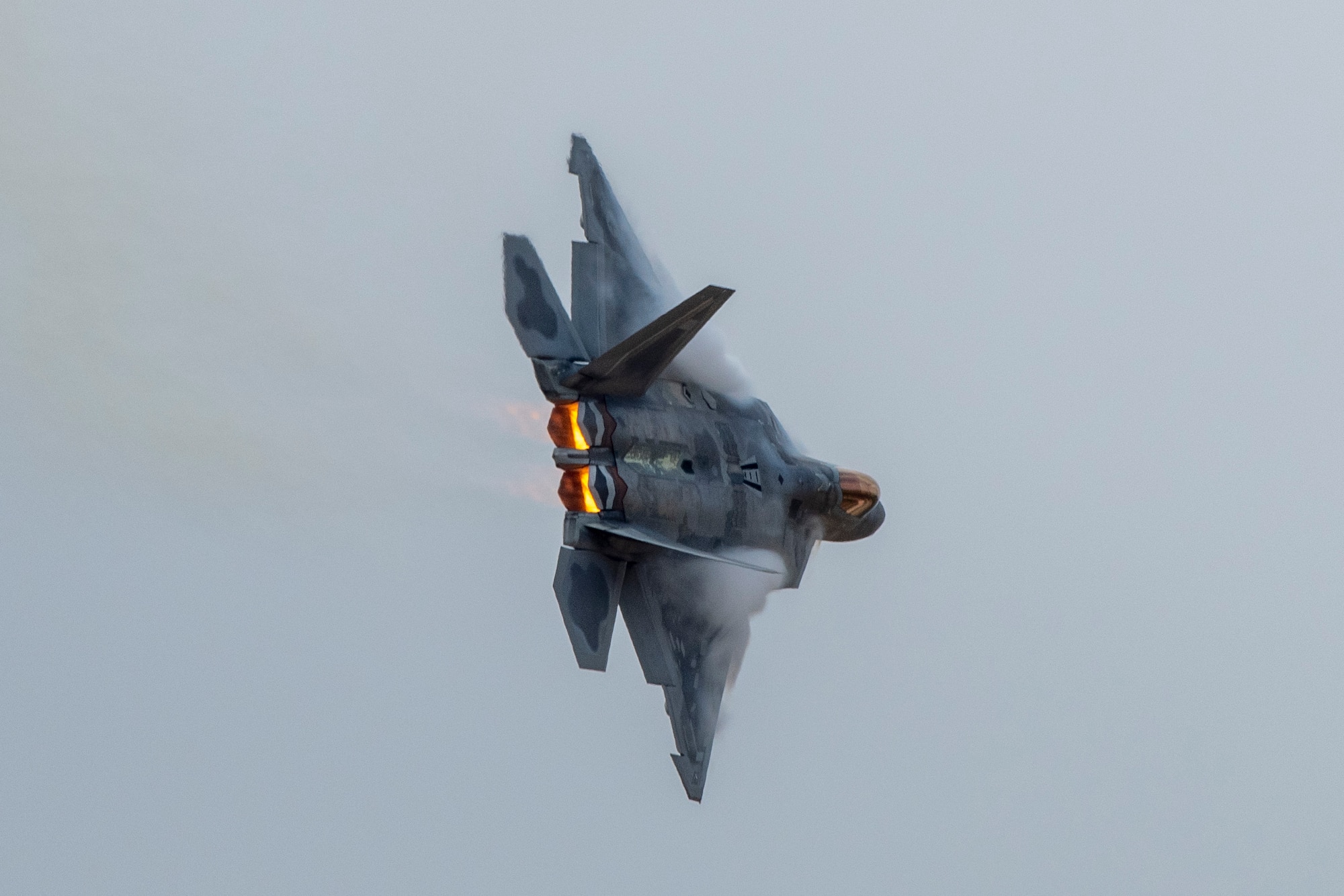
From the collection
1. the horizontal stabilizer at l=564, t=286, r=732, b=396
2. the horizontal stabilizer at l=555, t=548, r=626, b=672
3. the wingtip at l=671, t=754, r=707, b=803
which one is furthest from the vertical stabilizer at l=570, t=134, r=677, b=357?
the wingtip at l=671, t=754, r=707, b=803

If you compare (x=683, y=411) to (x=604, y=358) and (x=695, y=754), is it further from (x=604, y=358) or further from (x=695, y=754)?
(x=695, y=754)

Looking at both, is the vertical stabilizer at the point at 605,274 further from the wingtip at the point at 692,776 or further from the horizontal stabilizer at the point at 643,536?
the wingtip at the point at 692,776

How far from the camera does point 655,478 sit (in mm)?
21453

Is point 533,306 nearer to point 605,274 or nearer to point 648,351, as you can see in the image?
point 648,351

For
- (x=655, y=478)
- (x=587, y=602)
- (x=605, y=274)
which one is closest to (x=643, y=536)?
(x=587, y=602)

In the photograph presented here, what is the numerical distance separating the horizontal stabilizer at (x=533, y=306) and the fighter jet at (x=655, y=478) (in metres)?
0.01

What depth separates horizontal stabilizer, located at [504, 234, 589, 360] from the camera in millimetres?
21000

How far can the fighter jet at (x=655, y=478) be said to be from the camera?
68.5ft

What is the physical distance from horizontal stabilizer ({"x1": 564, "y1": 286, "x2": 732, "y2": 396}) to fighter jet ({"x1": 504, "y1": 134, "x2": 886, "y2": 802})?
0.06 feet

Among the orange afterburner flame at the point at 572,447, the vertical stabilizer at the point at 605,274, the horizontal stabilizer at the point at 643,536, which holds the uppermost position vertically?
the vertical stabilizer at the point at 605,274

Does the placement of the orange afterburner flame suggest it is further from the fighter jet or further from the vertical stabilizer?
the vertical stabilizer

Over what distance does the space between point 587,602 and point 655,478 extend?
1403 mm

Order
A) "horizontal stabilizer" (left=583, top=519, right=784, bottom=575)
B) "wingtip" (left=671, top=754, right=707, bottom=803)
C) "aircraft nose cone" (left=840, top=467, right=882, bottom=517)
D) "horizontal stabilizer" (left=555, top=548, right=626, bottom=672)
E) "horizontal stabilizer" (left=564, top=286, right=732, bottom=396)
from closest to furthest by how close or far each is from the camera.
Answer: "horizontal stabilizer" (left=564, top=286, right=732, bottom=396), "horizontal stabilizer" (left=583, top=519, right=784, bottom=575), "horizontal stabilizer" (left=555, top=548, right=626, bottom=672), "wingtip" (left=671, top=754, right=707, bottom=803), "aircraft nose cone" (left=840, top=467, right=882, bottom=517)

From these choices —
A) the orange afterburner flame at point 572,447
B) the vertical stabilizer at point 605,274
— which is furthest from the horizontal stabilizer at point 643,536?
the vertical stabilizer at point 605,274
